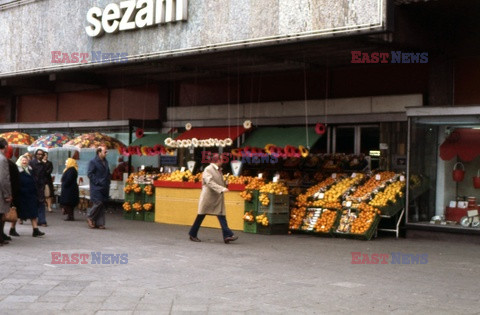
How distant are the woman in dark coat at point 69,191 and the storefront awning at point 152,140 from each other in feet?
8.15

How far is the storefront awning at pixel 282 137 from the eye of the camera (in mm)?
17297

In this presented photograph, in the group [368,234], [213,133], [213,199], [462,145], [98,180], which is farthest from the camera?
[213,133]

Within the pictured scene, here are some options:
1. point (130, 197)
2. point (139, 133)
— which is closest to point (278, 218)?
point (130, 197)

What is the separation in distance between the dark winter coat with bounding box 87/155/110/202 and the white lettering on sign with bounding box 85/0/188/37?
3.77 metres

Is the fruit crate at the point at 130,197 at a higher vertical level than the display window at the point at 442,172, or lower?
lower

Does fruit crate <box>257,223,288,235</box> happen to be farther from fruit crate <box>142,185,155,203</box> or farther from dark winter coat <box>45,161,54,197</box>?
dark winter coat <box>45,161,54,197</box>

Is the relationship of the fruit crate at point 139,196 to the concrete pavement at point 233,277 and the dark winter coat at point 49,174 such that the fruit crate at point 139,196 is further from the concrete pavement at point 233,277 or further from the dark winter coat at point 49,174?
the concrete pavement at point 233,277

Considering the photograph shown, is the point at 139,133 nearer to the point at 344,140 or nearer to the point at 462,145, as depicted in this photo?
the point at 344,140

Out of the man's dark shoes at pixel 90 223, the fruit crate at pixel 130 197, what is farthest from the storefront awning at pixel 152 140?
the man's dark shoes at pixel 90 223

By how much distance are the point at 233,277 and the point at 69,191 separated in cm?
986

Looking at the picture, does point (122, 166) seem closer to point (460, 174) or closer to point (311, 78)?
point (311, 78)

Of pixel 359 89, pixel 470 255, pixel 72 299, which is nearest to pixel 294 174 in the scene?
pixel 359 89

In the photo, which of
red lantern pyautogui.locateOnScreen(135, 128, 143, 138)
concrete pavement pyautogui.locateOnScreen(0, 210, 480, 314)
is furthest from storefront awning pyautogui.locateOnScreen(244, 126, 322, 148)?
red lantern pyautogui.locateOnScreen(135, 128, 143, 138)

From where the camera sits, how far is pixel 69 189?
18.9 meters
